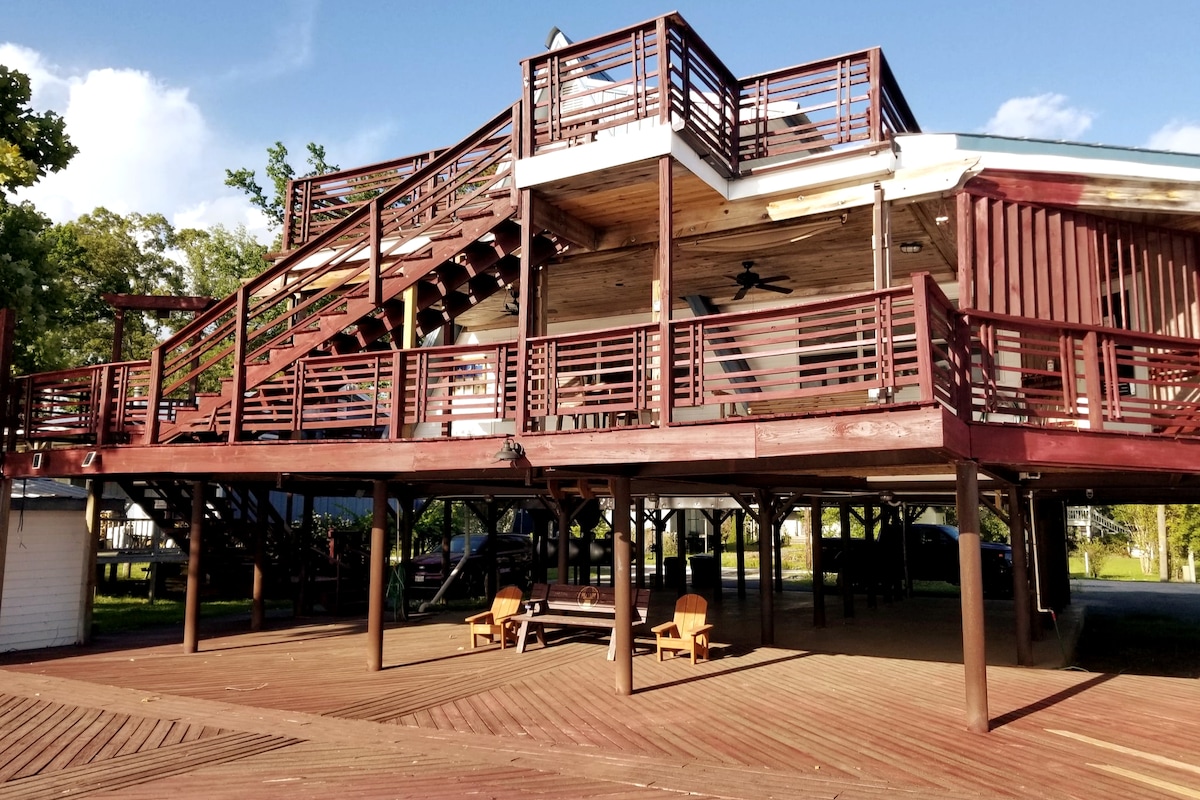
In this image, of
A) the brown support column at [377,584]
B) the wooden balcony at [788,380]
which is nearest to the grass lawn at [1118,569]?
the wooden balcony at [788,380]

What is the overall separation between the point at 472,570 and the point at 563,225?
12402 millimetres

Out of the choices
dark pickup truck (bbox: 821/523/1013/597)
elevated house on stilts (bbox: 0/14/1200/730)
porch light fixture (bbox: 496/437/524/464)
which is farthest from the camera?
dark pickup truck (bbox: 821/523/1013/597)

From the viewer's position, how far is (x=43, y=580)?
12141mm

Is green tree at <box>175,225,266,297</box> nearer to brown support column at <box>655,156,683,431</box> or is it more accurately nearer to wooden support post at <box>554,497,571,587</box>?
wooden support post at <box>554,497,571,587</box>

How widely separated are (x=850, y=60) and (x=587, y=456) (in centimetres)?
557

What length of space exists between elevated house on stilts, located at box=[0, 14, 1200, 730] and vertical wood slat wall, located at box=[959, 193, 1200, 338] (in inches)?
1.3

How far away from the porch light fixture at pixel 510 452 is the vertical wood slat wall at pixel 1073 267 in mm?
4707

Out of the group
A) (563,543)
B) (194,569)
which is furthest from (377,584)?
(563,543)

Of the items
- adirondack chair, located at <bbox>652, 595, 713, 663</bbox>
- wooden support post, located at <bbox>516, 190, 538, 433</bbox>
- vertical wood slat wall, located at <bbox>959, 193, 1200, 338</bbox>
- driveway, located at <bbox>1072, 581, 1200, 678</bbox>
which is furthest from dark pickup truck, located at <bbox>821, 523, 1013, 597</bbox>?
wooden support post, located at <bbox>516, 190, 538, 433</bbox>

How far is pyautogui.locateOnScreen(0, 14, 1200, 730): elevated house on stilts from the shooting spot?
756 cm

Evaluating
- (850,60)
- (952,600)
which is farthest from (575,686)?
(952,600)

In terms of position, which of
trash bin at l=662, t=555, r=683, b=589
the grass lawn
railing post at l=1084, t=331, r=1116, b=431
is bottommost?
the grass lawn

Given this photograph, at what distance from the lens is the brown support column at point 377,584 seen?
9875 millimetres

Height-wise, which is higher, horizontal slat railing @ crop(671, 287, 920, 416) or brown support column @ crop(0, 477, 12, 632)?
horizontal slat railing @ crop(671, 287, 920, 416)
